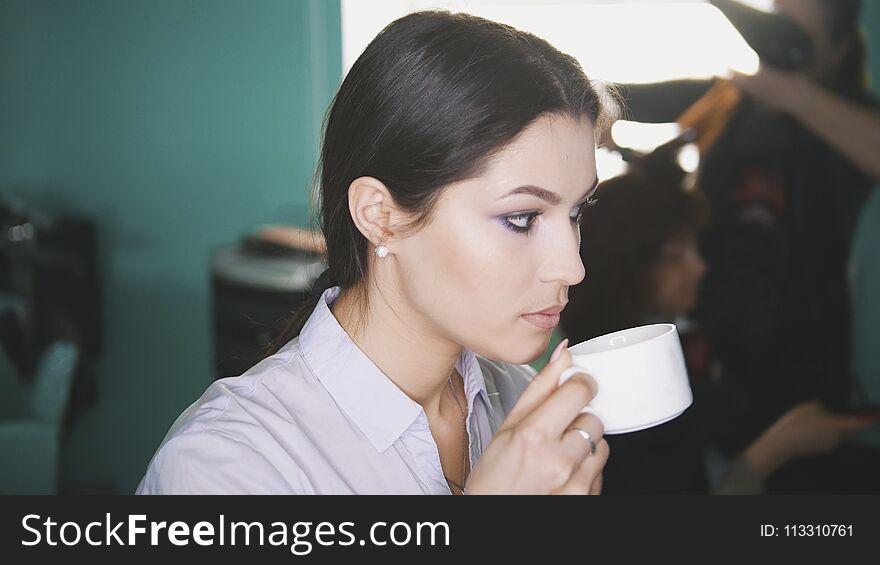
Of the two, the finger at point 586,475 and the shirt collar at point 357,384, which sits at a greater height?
the shirt collar at point 357,384

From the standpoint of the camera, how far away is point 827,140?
195 centimetres

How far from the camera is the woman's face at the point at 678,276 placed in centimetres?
198

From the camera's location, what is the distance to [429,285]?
981 millimetres

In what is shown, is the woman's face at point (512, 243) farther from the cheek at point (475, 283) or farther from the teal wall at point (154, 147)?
the teal wall at point (154, 147)

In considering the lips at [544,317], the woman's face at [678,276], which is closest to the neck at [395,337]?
the lips at [544,317]

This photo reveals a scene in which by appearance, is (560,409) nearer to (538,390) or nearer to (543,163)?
(538,390)

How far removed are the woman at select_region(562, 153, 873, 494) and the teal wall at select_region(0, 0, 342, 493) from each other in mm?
896

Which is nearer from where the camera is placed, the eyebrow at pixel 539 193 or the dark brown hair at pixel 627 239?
the eyebrow at pixel 539 193

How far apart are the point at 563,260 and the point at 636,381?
14cm

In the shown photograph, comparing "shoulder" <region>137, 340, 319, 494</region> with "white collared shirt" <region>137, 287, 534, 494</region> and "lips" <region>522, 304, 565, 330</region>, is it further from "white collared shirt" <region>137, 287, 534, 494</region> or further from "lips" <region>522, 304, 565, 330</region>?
"lips" <region>522, 304, 565, 330</region>

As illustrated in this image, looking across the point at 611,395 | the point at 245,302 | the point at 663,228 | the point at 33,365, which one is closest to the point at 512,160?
the point at 611,395

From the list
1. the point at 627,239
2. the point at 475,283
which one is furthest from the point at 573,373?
the point at 627,239

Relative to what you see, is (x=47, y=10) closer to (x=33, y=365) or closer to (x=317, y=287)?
(x=33, y=365)

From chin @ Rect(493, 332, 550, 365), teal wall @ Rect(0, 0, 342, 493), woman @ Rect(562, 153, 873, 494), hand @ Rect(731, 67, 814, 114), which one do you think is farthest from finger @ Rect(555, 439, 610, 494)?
teal wall @ Rect(0, 0, 342, 493)
